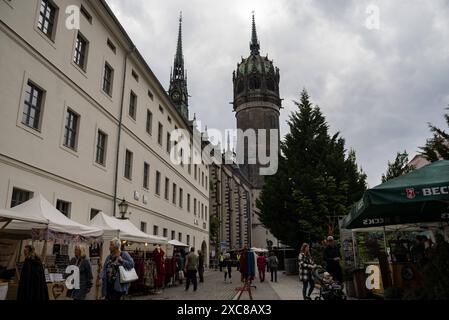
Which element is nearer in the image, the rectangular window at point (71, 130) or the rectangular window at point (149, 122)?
the rectangular window at point (71, 130)

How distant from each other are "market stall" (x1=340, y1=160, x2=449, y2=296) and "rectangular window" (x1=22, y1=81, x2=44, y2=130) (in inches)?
437

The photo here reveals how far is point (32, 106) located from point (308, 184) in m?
16.7

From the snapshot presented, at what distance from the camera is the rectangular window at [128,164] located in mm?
21484

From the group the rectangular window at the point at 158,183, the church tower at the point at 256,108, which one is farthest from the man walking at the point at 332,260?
the church tower at the point at 256,108

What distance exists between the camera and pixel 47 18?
1451 cm

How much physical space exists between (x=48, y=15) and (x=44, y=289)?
11536 millimetres

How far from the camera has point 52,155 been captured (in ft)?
46.3

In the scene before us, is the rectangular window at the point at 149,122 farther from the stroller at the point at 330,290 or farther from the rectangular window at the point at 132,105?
the stroller at the point at 330,290

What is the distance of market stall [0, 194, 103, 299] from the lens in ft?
31.1

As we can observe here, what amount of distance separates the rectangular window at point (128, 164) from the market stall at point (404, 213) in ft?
42.5

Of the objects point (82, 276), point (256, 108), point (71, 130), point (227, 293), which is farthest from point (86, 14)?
point (256, 108)

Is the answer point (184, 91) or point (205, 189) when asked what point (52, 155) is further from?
point (184, 91)
